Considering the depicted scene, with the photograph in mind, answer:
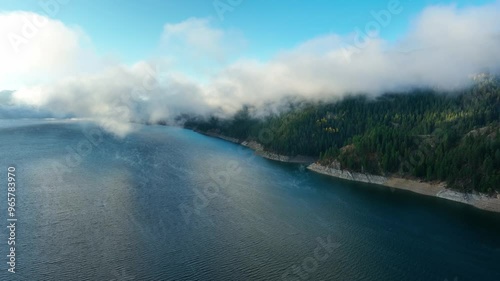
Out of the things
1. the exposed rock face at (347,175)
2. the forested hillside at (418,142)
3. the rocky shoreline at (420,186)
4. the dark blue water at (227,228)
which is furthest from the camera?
the exposed rock face at (347,175)

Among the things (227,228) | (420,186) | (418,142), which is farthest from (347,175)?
(227,228)

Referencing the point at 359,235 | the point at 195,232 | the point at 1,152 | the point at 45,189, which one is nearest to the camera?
the point at 195,232

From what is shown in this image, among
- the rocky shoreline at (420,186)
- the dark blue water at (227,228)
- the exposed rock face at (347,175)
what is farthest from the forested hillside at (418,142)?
the dark blue water at (227,228)

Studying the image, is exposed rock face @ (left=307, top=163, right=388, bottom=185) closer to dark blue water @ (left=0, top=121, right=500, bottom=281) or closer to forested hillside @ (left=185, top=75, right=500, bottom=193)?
forested hillside @ (left=185, top=75, right=500, bottom=193)

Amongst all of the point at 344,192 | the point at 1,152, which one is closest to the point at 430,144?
the point at 344,192

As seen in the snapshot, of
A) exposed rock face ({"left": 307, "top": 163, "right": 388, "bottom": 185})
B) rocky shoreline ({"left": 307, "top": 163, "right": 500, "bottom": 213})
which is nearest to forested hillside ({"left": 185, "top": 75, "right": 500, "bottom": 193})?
rocky shoreline ({"left": 307, "top": 163, "right": 500, "bottom": 213})

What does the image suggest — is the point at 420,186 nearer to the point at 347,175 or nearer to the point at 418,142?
the point at 347,175

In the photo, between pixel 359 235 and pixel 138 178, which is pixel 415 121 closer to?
pixel 359 235

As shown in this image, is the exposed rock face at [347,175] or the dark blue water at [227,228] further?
the exposed rock face at [347,175]

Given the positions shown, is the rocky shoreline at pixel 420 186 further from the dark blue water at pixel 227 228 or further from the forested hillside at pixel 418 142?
the dark blue water at pixel 227 228
